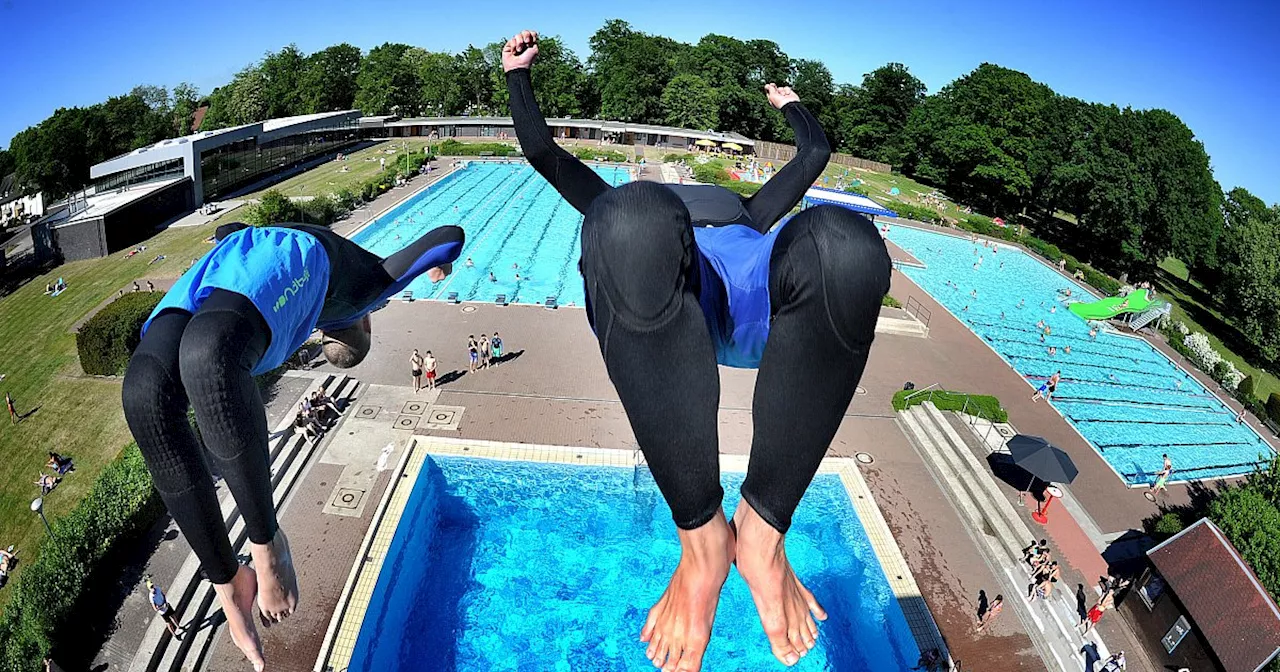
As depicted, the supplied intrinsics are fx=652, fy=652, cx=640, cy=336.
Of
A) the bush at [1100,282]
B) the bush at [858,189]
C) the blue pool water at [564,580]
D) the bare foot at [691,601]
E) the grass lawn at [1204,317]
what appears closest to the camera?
the bare foot at [691,601]

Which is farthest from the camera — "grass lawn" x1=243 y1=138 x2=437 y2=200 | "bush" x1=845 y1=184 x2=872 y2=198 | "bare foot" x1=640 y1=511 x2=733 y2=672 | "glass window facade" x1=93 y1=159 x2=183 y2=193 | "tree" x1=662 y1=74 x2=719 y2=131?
"tree" x1=662 y1=74 x2=719 y2=131

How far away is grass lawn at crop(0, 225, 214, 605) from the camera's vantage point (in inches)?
617

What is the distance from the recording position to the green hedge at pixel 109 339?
20.2 metres

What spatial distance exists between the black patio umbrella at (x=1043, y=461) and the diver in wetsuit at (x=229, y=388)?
16.5 m

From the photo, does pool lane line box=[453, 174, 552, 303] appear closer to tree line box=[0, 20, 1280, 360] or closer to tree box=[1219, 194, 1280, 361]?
tree line box=[0, 20, 1280, 360]

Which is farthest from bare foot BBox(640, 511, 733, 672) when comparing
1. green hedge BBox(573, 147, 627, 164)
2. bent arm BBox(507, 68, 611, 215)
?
green hedge BBox(573, 147, 627, 164)

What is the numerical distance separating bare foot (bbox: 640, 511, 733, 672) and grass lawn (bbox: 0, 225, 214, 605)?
1607 centimetres

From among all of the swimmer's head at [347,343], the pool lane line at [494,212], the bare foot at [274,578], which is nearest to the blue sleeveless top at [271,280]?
the swimmer's head at [347,343]

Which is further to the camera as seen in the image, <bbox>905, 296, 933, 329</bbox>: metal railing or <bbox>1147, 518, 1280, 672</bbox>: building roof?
<bbox>905, 296, 933, 329</bbox>: metal railing

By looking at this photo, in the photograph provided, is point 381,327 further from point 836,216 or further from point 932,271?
point 932,271

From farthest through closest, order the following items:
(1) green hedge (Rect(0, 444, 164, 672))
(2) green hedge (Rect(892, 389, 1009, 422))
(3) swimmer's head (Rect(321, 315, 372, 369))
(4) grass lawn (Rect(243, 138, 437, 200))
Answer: (4) grass lawn (Rect(243, 138, 437, 200)) < (2) green hedge (Rect(892, 389, 1009, 422)) < (1) green hedge (Rect(0, 444, 164, 672)) < (3) swimmer's head (Rect(321, 315, 372, 369))

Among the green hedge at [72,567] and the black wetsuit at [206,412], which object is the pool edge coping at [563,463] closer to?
the green hedge at [72,567]

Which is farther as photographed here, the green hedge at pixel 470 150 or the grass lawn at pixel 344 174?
the green hedge at pixel 470 150

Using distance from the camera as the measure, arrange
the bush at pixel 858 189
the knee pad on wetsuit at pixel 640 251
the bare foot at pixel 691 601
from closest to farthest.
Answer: the knee pad on wetsuit at pixel 640 251 < the bare foot at pixel 691 601 < the bush at pixel 858 189
